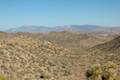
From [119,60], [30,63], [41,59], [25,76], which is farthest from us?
[119,60]

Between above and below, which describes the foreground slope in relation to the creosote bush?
below

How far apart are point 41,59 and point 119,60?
14.4m

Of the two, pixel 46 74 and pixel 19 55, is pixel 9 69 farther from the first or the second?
pixel 19 55

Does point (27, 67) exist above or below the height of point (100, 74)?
below

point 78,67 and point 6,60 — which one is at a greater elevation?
point 6,60

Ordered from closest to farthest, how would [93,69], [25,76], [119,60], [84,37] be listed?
[93,69] < [25,76] < [119,60] < [84,37]

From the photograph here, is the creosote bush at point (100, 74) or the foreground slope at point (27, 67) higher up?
the creosote bush at point (100, 74)

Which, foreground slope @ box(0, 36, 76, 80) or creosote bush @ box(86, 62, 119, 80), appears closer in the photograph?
creosote bush @ box(86, 62, 119, 80)

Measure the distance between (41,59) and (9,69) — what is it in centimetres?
1153

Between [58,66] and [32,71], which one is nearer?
[32,71]

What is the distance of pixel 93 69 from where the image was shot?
83.2 feet

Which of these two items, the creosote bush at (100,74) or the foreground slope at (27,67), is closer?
the creosote bush at (100,74)

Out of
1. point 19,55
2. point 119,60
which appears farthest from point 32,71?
point 119,60

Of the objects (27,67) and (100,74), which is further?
(27,67)
